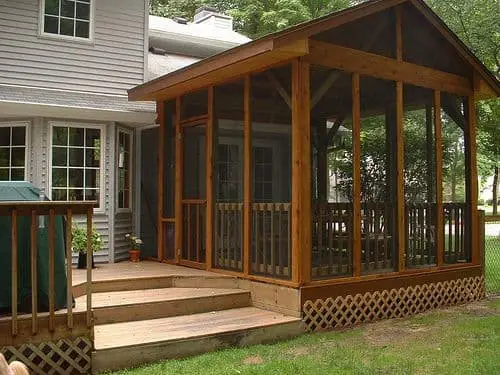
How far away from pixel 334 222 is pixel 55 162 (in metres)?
4.34

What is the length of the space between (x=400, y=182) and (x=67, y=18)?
561 centimetres

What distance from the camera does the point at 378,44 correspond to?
Answer: 6539mm

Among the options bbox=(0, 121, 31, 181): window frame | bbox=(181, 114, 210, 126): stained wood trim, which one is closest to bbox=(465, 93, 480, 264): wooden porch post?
bbox=(181, 114, 210, 126): stained wood trim

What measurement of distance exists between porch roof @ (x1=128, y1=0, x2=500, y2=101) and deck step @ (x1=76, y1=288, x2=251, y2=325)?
2.51m

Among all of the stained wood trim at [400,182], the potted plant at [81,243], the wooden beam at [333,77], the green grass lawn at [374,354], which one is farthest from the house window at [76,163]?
the stained wood trim at [400,182]

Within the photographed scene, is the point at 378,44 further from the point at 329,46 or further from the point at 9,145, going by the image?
the point at 9,145

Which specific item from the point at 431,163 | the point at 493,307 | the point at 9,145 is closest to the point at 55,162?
the point at 9,145

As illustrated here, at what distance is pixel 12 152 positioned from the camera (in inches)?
316

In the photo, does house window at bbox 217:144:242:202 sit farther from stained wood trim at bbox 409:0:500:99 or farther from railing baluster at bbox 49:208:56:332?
railing baluster at bbox 49:208:56:332

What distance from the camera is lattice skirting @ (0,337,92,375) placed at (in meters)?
4.02

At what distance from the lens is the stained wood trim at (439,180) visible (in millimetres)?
7074

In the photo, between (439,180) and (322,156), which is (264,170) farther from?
(439,180)

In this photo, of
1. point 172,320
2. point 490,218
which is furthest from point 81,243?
point 490,218

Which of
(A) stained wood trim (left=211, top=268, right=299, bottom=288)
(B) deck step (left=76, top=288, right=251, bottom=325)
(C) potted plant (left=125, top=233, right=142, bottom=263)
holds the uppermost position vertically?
(C) potted plant (left=125, top=233, right=142, bottom=263)
